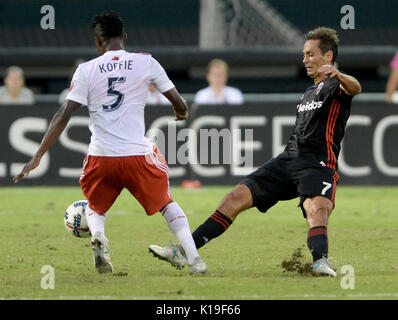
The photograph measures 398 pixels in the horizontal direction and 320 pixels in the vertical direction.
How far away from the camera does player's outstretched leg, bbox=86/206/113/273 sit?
21.8 ft

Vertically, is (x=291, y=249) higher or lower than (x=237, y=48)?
lower

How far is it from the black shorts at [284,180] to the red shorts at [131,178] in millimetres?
882

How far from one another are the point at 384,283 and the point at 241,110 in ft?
28.3

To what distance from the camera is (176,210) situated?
6.68m

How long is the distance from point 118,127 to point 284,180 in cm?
147

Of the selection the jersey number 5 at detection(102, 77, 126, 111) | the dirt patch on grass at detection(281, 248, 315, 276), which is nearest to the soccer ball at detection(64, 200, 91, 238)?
the jersey number 5 at detection(102, 77, 126, 111)

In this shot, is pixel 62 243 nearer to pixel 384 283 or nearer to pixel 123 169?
pixel 123 169

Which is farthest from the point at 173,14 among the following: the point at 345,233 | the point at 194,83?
the point at 345,233

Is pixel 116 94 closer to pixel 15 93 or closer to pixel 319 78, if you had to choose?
pixel 319 78

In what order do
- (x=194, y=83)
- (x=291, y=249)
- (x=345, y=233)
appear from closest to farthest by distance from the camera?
(x=291, y=249) → (x=345, y=233) → (x=194, y=83)

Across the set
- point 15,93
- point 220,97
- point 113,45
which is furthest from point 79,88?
point 15,93

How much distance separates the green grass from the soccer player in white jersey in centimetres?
48

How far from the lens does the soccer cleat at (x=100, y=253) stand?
21.7 ft

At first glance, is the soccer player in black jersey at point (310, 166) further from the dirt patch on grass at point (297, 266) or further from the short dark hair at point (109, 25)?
the short dark hair at point (109, 25)
